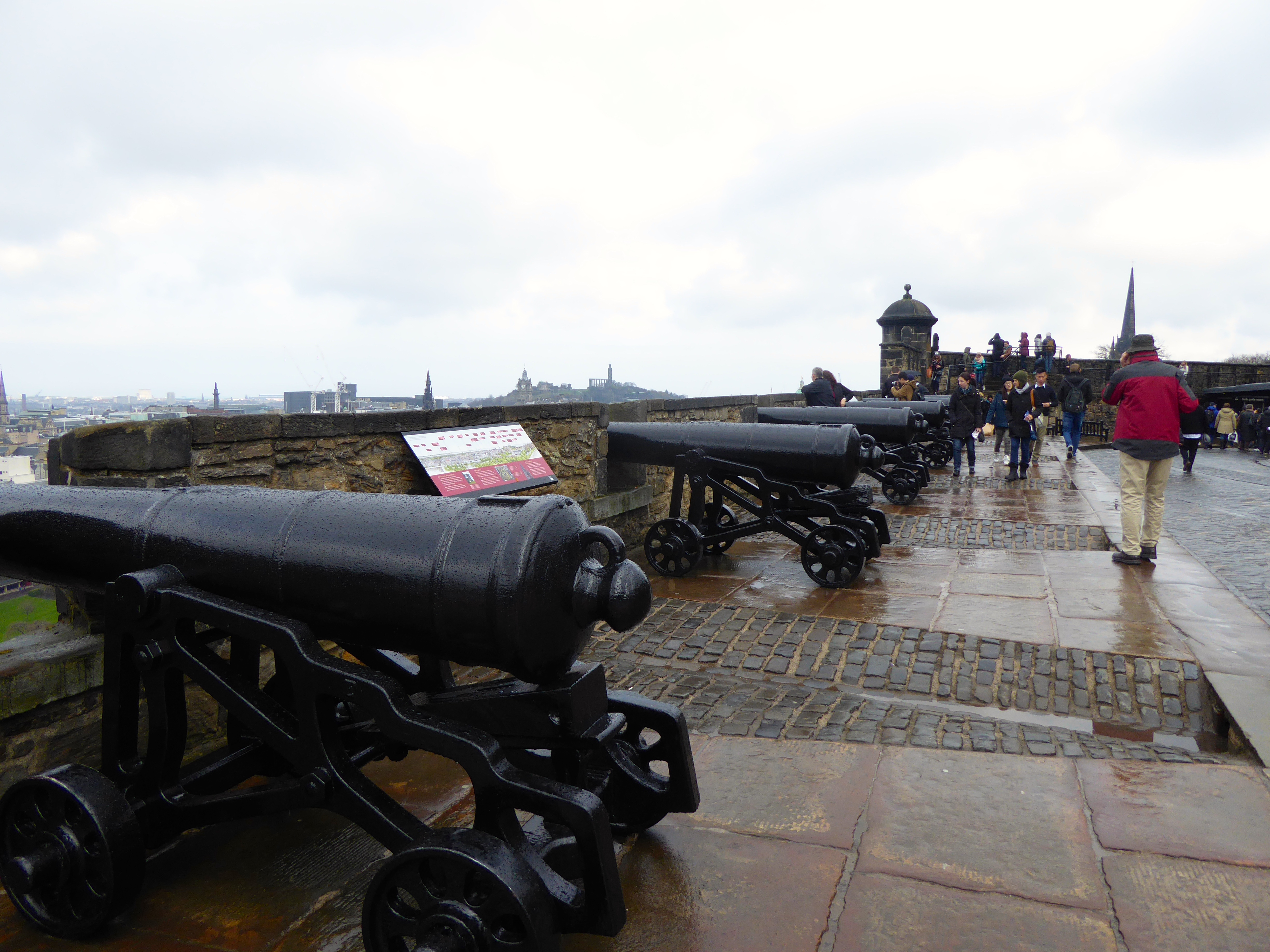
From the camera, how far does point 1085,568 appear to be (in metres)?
5.90

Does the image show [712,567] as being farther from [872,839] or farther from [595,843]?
[595,843]

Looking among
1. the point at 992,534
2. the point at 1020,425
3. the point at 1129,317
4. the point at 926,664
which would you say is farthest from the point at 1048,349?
the point at 1129,317

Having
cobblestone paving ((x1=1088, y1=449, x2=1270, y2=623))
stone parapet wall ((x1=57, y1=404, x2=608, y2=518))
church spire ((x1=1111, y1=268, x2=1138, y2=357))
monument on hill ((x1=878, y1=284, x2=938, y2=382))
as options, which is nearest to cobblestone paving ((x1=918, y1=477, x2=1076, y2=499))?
cobblestone paving ((x1=1088, y1=449, x2=1270, y2=623))

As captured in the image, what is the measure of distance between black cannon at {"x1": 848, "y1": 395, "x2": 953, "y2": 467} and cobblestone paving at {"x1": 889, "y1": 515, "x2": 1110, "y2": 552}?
4.46m

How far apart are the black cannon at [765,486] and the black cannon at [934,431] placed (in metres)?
6.57

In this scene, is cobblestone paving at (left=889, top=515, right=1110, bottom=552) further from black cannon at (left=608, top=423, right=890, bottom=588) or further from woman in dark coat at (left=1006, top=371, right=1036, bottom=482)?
woman in dark coat at (left=1006, top=371, right=1036, bottom=482)

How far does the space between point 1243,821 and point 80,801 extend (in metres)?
3.09

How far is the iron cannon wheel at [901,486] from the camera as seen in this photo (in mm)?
9414

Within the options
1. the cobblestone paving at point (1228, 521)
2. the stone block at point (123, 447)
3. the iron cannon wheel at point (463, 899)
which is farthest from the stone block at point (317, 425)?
the cobblestone paving at point (1228, 521)

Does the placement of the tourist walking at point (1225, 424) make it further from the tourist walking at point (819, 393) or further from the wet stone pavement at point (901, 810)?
the wet stone pavement at point (901, 810)

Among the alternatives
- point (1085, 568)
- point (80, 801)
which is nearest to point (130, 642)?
point (80, 801)

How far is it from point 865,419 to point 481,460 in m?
5.81

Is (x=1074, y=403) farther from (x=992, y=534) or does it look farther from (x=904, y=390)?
(x=992, y=534)

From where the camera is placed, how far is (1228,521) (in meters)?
8.26
